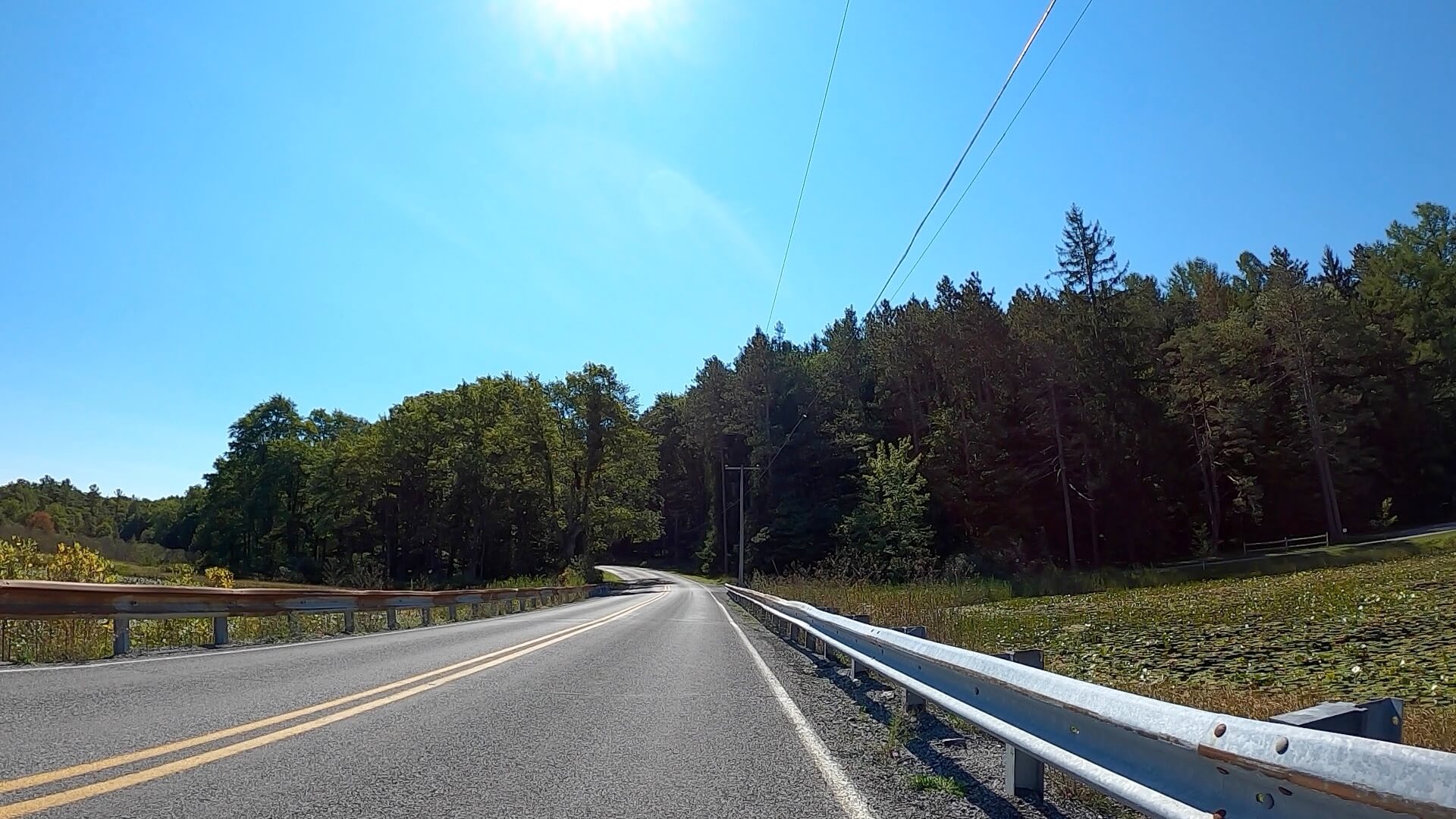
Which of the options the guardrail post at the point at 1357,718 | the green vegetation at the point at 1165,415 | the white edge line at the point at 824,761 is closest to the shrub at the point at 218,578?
the white edge line at the point at 824,761

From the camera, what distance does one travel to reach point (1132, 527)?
5266cm

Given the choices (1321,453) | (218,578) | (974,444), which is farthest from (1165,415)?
(218,578)

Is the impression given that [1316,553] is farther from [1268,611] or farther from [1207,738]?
[1207,738]

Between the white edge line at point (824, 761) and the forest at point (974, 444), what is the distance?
101 feet

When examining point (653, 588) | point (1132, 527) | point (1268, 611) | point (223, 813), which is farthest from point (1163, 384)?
point (223, 813)

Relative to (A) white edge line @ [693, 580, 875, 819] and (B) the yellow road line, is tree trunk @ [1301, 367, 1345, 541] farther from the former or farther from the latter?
(B) the yellow road line

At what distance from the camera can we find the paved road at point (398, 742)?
13.7 feet

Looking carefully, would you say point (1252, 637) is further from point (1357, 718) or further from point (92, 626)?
point (92, 626)

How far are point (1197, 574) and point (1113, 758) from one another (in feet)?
146

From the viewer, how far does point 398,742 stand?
5.57 metres

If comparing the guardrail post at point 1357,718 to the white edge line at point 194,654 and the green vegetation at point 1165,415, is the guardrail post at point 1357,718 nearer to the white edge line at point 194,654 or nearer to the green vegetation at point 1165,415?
the white edge line at point 194,654

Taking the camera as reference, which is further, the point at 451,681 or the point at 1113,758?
the point at 451,681

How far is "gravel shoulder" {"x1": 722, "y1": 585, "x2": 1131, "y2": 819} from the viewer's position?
430 cm

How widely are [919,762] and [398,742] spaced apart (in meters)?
3.48
